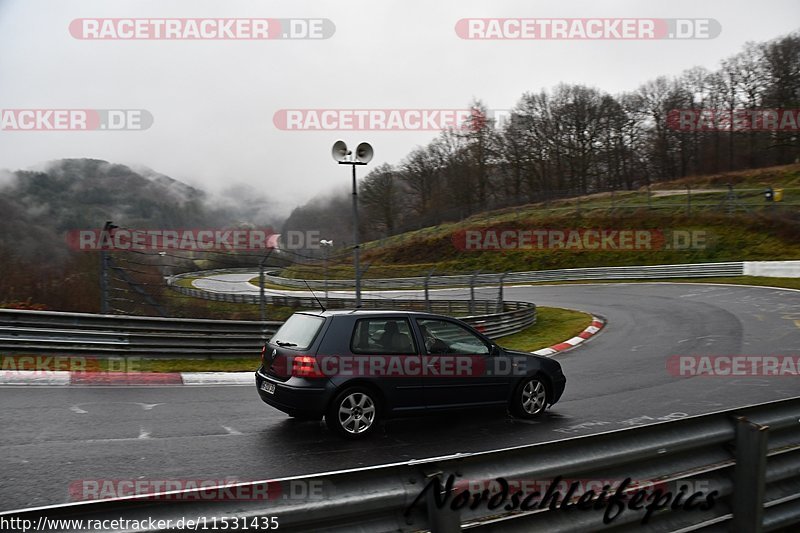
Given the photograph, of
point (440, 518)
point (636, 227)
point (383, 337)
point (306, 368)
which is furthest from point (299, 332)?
point (636, 227)

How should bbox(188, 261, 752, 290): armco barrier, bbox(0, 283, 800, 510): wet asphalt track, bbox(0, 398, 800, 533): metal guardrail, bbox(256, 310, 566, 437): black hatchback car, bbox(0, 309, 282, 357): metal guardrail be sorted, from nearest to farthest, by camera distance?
1. bbox(0, 398, 800, 533): metal guardrail
2. bbox(0, 283, 800, 510): wet asphalt track
3. bbox(256, 310, 566, 437): black hatchback car
4. bbox(0, 309, 282, 357): metal guardrail
5. bbox(188, 261, 752, 290): armco barrier

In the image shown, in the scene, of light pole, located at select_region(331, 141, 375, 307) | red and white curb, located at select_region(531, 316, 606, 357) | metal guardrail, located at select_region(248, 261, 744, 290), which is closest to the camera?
light pole, located at select_region(331, 141, 375, 307)

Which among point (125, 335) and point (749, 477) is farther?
point (125, 335)

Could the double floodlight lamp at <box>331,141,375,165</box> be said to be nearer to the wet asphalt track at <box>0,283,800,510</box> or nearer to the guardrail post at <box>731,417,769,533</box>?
the wet asphalt track at <box>0,283,800,510</box>

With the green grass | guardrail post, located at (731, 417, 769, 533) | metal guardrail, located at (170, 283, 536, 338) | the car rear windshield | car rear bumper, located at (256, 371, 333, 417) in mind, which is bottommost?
the green grass

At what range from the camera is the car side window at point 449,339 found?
7.59m

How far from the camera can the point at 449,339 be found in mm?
7777

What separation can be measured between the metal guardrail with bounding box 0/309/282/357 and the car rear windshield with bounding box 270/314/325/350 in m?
5.32

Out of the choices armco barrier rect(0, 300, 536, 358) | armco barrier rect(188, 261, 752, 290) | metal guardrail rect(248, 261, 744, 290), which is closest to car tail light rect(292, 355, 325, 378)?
armco barrier rect(0, 300, 536, 358)

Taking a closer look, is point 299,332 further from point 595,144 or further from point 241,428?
point 595,144

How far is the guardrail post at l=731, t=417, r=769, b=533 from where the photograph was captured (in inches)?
137

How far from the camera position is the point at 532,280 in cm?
4356

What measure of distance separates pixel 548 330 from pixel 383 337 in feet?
45.0

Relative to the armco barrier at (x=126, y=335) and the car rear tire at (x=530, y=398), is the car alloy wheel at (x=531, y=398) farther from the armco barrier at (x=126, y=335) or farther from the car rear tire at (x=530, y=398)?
the armco barrier at (x=126, y=335)
